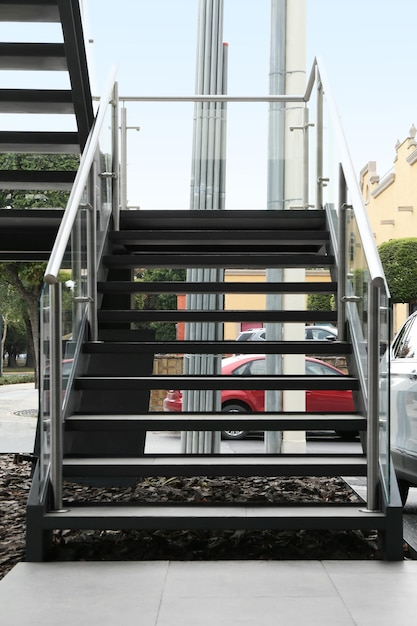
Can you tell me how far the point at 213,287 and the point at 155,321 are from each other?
0.62 meters

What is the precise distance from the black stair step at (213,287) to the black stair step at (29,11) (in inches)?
78.1

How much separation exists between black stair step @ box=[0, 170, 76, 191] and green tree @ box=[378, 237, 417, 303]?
67.0 feet

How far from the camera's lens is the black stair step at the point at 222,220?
25.2 ft

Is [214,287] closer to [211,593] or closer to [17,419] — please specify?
[211,593]

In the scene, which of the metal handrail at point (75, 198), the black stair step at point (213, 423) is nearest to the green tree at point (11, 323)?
the metal handrail at point (75, 198)

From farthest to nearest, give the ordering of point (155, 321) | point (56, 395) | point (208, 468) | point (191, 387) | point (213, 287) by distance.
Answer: point (213, 287) → point (155, 321) → point (191, 387) → point (208, 468) → point (56, 395)

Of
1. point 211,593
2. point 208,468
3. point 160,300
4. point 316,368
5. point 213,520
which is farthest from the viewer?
→ point 160,300

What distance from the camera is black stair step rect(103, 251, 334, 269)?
6863 mm

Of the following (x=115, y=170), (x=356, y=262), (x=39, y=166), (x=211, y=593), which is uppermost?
(x=39, y=166)

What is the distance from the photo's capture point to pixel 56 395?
204 inches

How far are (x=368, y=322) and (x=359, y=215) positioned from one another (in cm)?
77

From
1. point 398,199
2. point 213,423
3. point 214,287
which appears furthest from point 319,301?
point 213,423

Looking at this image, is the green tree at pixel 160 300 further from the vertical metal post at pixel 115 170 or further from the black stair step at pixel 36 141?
the black stair step at pixel 36 141

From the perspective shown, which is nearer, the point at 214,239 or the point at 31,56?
the point at 31,56
